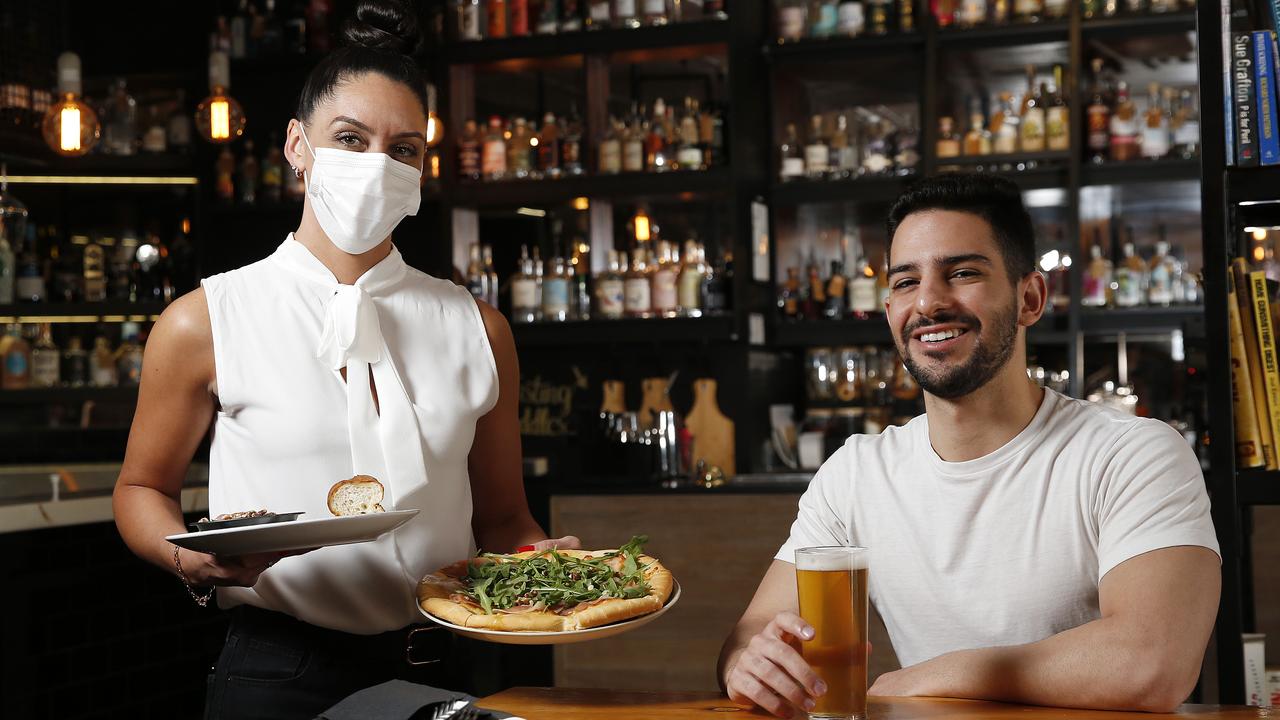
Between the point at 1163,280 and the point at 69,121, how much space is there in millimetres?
4066

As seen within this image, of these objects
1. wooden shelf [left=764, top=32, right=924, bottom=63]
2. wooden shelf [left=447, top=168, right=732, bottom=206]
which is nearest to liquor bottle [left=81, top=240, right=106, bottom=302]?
wooden shelf [left=447, top=168, right=732, bottom=206]

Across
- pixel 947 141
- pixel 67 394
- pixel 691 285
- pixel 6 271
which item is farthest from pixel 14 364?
pixel 947 141

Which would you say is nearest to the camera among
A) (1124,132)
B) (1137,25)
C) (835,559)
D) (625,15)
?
(835,559)

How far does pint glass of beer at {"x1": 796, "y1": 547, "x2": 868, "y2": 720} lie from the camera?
147cm

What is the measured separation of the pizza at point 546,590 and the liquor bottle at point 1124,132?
4053 mm

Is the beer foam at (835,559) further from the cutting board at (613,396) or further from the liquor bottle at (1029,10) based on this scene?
the liquor bottle at (1029,10)

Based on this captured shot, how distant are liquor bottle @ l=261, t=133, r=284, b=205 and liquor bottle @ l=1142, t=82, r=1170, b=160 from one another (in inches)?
141

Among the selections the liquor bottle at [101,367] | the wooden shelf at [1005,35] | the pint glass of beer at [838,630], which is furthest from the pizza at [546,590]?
the liquor bottle at [101,367]

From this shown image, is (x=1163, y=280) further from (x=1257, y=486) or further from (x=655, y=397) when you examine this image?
(x=1257, y=486)

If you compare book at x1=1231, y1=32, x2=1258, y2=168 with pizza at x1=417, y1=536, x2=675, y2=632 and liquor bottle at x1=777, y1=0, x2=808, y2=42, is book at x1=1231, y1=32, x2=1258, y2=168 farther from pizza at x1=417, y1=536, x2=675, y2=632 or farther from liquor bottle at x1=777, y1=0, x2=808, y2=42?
liquor bottle at x1=777, y1=0, x2=808, y2=42

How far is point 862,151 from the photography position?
18.2 feet

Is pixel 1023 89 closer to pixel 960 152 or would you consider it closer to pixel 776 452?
pixel 960 152

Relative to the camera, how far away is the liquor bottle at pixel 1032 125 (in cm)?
522

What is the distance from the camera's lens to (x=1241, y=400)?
7.49ft
